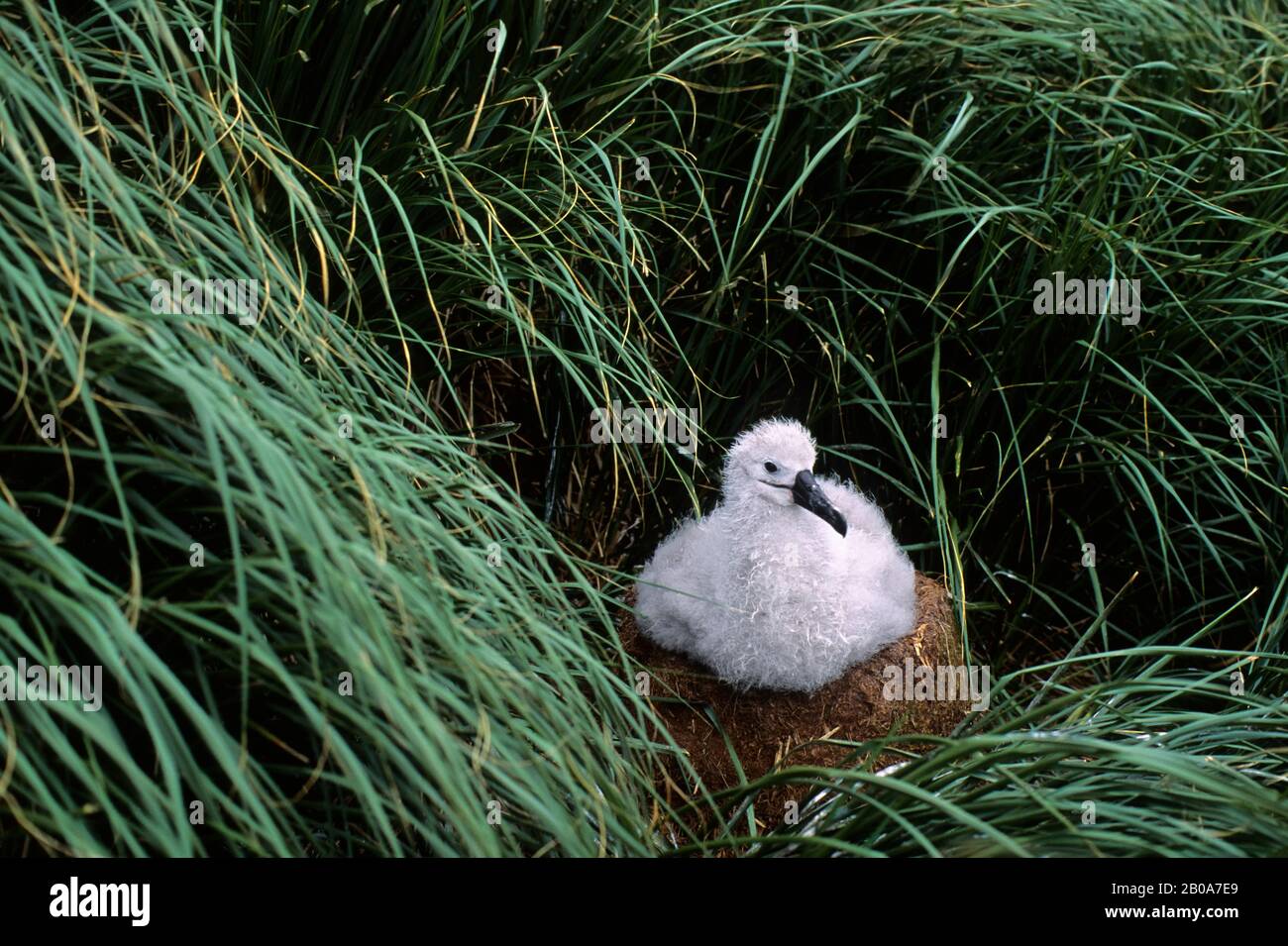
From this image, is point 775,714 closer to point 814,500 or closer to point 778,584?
point 778,584

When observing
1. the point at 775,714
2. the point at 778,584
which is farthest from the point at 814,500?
the point at 775,714

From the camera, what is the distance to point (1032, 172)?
4539 millimetres

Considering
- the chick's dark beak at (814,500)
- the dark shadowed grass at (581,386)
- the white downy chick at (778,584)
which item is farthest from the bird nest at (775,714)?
the chick's dark beak at (814,500)

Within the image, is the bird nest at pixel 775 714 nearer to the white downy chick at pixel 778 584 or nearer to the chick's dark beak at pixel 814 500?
the white downy chick at pixel 778 584

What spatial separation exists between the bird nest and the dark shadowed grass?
169 millimetres

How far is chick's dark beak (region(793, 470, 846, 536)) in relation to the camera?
357 centimetres

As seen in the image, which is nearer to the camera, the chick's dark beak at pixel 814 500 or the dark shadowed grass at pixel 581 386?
the dark shadowed grass at pixel 581 386

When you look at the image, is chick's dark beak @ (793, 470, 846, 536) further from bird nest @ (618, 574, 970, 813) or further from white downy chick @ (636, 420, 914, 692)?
bird nest @ (618, 574, 970, 813)

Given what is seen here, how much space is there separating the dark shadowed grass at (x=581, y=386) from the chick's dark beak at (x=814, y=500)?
0.34m

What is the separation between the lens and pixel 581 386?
3.33 meters

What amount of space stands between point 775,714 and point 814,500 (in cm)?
58

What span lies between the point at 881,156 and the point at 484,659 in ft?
8.60

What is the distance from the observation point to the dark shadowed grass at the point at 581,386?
229cm

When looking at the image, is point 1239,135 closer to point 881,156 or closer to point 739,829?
point 881,156
